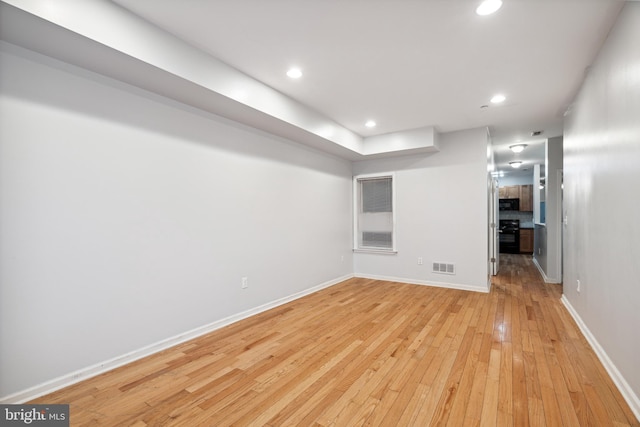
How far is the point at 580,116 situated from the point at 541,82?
593 millimetres

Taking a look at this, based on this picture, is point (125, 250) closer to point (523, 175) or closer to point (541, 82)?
point (541, 82)

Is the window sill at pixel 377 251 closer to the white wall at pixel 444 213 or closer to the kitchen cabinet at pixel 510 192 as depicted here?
the white wall at pixel 444 213

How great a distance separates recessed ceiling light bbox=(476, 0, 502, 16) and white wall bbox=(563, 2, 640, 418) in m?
0.79

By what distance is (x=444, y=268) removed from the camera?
4.97 metres

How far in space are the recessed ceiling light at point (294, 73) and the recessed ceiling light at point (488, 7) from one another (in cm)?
157

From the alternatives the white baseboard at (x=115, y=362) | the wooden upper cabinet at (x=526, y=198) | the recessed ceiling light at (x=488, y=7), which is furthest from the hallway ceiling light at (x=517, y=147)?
the white baseboard at (x=115, y=362)

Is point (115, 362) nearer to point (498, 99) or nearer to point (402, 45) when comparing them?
point (402, 45)

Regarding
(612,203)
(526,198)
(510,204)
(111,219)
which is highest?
(526,198)

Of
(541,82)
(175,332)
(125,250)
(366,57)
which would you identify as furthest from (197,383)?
(541,82)

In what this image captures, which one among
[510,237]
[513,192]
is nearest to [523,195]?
[513,192]

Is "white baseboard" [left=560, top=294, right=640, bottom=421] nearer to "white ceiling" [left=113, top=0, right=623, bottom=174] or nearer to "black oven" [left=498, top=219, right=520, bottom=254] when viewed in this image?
"white ceiling" [left=113, top=0, right=623, bottom=174]

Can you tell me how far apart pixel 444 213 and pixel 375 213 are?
51.5 inches

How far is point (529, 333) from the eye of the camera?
3004mm

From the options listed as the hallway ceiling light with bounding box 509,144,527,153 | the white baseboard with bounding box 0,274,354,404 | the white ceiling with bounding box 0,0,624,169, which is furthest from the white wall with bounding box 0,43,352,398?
the hallway ceiling light with bounding box 509,144,527,153
